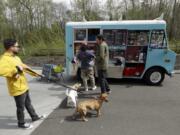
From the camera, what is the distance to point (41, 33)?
20219 mm

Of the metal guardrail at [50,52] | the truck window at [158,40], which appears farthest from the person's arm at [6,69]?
the metal guardrail at [50,52]

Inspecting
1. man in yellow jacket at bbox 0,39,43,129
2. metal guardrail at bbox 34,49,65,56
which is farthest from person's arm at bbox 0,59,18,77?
metal guardrail at bbox 34,49,65,56

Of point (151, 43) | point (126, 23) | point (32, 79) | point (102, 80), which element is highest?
point (126, 23)

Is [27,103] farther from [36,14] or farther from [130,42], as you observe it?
[36,14]

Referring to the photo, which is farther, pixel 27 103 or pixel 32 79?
pixel 32 79

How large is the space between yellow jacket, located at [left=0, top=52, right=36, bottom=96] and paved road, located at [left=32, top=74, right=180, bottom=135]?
888 millimetres

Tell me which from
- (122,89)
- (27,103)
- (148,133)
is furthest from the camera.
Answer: (122,89)

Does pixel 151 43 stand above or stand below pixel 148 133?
above

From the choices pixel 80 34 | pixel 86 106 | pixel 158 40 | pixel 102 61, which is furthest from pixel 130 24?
pixel 86 106

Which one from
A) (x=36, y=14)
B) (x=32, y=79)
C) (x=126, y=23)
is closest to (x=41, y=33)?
(x=36, y=14)

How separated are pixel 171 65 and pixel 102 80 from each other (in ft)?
9.56

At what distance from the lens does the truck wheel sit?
8234mm

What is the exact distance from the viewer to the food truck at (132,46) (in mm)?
8000

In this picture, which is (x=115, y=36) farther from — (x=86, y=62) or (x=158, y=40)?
(x=86, y=62)
